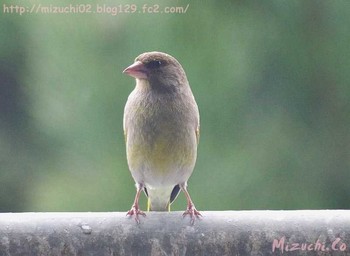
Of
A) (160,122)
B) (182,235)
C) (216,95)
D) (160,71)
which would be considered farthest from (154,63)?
(216,95)

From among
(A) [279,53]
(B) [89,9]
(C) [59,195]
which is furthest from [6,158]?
(A) [279,53]

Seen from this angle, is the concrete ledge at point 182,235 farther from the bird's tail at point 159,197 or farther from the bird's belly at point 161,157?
the bird's tail at point 159,197

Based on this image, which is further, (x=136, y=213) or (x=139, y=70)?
(x=139, y=70)

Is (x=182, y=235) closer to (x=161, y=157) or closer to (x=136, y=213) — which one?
(x=136, y=213)

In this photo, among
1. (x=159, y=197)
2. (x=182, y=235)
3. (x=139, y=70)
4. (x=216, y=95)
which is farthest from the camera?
(x=216, y=95)

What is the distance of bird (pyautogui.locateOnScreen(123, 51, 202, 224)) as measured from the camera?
3365 mm

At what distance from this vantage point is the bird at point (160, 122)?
3365mm

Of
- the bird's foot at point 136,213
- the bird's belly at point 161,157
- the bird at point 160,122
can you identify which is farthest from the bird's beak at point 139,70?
the bird's foot at point 136,213

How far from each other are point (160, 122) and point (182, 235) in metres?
0.62

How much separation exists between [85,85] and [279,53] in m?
1.12

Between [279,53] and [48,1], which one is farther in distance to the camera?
[279,53]

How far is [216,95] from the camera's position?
541 centimetres

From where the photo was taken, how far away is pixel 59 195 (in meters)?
5.54

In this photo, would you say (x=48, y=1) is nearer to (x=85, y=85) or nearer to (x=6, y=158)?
(x=85, y=85)
